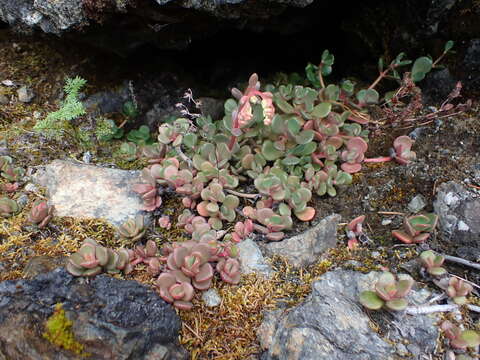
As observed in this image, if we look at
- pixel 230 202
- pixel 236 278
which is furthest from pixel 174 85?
pixel 236 278

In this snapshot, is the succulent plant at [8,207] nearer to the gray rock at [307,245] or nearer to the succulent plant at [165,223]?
the succulent plant at [165,223]

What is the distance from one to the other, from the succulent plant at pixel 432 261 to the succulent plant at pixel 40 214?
6.49ft

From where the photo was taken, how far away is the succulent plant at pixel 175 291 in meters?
1.92

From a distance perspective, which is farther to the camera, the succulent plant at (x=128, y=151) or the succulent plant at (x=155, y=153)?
the succulent plant at (x=128, y=151)

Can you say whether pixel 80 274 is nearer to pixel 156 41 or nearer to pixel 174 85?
pixel 156 41

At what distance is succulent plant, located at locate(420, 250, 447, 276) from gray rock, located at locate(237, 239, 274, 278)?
76 centimetres

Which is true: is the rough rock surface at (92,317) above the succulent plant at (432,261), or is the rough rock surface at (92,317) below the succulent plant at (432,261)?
below

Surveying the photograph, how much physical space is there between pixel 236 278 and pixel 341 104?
4.68ft

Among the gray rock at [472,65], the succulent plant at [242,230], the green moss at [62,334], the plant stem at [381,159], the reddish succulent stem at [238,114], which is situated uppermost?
the gray rock at [472,65]

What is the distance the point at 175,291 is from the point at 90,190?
0.97 m

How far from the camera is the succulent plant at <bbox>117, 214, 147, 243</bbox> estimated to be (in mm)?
2268

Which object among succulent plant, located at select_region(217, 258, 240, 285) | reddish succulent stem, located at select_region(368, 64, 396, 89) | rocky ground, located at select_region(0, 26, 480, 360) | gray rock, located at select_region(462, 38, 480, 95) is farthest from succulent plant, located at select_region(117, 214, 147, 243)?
gray rock, located at select_region(462, 38, 480, 95)

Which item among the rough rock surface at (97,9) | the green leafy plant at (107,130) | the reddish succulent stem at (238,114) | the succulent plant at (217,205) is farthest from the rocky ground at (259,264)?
the rough rock surface at (97,9)

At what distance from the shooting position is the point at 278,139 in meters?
2.64
